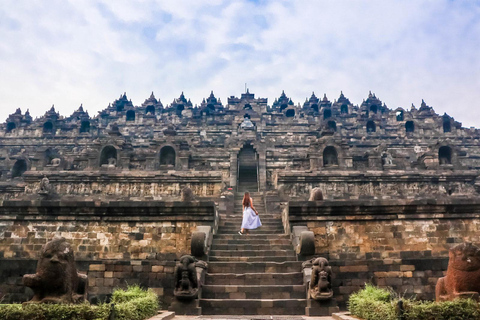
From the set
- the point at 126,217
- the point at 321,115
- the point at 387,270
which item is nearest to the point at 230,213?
the point at 126,217

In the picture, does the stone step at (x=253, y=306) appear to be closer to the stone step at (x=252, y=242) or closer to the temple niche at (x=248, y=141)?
the stone step at (x=252, y=242)

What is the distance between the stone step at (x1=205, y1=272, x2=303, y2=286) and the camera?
9375mm

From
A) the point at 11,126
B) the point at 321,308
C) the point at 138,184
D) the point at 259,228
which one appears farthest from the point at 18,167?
the point at 321,308

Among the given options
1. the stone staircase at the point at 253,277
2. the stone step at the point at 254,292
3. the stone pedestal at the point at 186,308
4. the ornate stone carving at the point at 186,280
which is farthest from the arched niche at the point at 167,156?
the stone pedestal at the point at 186,308

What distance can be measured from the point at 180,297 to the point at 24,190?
63.9 feet

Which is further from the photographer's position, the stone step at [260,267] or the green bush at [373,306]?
the stone step at [260,267]

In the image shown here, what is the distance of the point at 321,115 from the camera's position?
1655 inches

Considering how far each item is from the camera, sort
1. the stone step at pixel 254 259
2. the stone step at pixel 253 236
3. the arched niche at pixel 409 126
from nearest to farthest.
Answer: the stone step at pixel 254 259, the stone step at pixel 253 236, the arched niche at pixel 409 126

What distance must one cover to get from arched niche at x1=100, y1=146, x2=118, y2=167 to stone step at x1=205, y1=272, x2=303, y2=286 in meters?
18.8

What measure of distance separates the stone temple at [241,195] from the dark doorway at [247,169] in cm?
15

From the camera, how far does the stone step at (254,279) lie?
369 inches

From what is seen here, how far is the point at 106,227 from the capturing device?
1103 centimetres

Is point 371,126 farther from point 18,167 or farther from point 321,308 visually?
point 321,308

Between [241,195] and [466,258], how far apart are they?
13.6 meters
